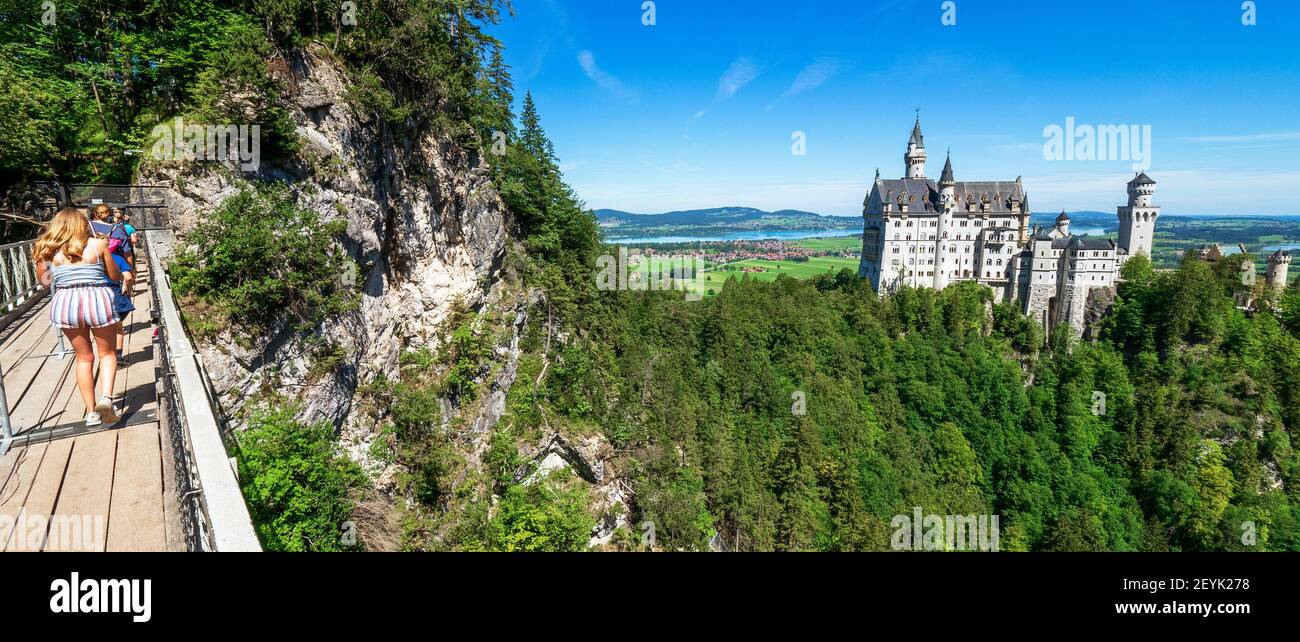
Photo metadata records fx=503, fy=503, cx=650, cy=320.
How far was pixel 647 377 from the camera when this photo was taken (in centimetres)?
2770

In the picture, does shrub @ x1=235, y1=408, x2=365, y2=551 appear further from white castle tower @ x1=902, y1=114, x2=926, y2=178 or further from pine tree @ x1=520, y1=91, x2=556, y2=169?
white castle tower @ x1=902, y1=114, x2=926, y2=178

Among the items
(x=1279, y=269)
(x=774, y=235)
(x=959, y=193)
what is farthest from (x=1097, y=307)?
(x=774, y=235)

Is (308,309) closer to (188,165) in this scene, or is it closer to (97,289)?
(188,165)

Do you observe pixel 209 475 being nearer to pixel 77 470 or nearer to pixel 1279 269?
pixel 77 470

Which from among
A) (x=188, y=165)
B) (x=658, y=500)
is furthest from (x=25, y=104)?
(x=658, y=500)

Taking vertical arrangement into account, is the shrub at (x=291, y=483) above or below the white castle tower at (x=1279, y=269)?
below

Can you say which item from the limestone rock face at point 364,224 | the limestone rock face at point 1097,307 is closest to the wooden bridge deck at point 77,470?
the limestone rock face at point 364,224

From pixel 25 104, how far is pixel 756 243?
395ft

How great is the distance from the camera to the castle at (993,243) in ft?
148

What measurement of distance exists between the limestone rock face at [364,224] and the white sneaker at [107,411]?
5755 mm

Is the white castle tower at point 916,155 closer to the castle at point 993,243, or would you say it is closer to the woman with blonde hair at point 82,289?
the castle at point 993,243

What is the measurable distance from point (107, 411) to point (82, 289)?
1.40 metres

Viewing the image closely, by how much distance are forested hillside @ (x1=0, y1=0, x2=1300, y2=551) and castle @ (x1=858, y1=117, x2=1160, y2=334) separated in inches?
109
